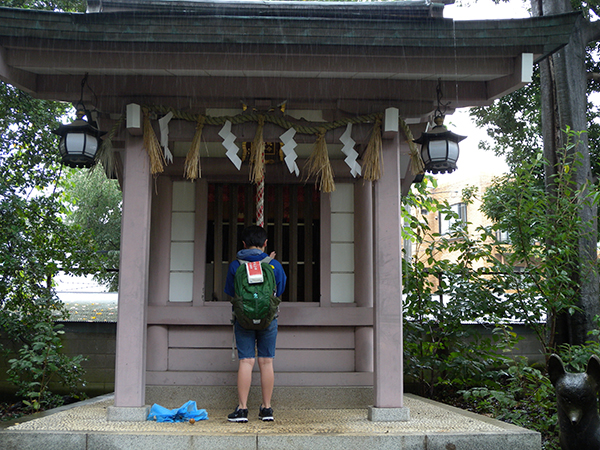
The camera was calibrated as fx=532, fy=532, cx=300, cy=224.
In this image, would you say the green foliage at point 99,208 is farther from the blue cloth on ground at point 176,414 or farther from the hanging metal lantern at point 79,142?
the blue cloth on ground at point 176,414

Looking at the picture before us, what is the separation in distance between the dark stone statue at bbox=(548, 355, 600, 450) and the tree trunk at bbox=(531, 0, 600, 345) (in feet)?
12.3

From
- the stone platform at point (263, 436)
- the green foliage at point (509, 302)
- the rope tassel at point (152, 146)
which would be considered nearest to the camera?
the stone platform at point (263, 436)

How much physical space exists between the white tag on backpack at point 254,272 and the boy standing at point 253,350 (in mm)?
118

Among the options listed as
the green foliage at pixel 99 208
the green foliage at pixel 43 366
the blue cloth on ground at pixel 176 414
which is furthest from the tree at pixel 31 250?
the green foliage at pixel 99 208

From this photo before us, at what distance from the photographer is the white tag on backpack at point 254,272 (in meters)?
4.43

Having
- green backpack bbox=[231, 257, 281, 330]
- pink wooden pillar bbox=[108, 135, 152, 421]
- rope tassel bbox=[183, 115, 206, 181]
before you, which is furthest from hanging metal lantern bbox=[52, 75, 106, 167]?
green backpack bbox=[231, 257, 281, 330]

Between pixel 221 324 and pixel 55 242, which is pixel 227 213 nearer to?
pixel 221 324

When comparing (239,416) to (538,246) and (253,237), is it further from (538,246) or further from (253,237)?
(538,246)

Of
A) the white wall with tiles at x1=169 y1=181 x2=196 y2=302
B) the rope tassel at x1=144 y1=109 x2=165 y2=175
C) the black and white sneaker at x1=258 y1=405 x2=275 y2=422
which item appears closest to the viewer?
the black and white sneaker at x1=258 y1=405 x2=275 y2=422

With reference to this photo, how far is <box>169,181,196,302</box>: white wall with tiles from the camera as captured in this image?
5.68m

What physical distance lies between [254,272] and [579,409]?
9.25 feet

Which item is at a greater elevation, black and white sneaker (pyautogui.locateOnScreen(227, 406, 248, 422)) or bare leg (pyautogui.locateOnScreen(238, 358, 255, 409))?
bare leg (pyautogui.locateOnScreen(238, 358, 255, 409))

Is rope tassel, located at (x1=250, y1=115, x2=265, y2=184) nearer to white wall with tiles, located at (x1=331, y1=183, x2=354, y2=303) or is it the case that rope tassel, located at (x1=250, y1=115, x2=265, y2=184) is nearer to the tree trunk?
white wall with tiles, located at (x1=331, y1=183, x2=354, y2=303)

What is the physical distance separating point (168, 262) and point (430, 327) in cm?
391
